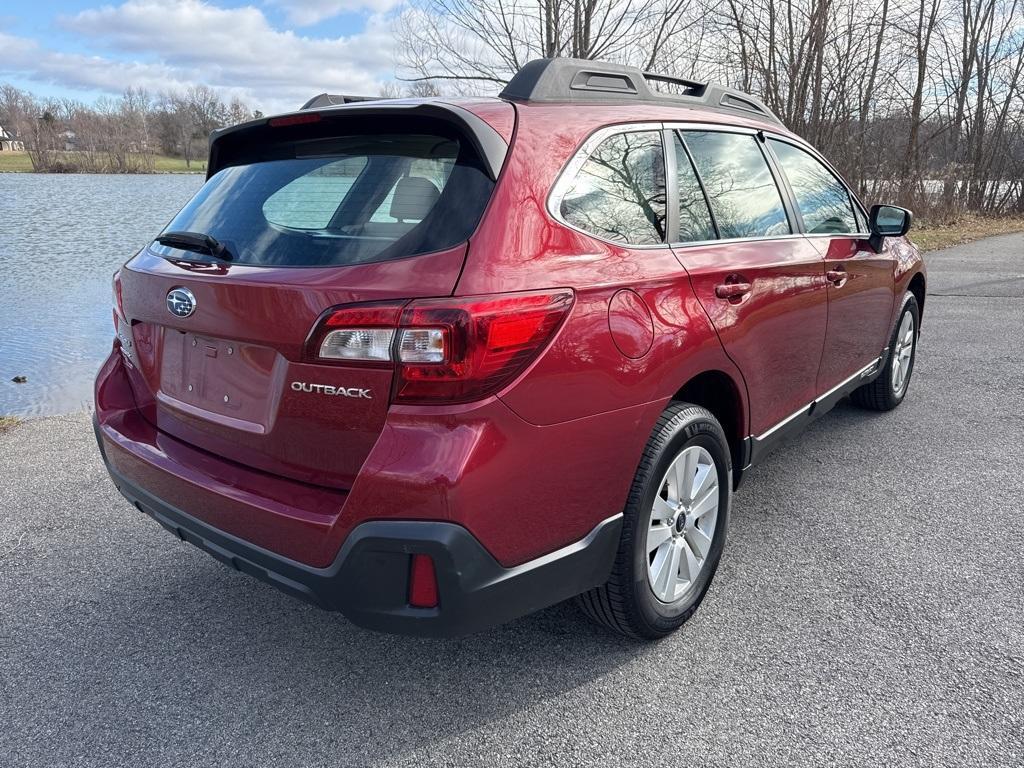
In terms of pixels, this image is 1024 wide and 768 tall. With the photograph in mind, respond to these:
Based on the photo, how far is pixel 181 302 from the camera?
224 cm

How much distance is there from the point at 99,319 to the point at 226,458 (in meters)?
9.70

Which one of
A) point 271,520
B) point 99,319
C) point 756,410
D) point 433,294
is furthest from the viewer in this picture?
point 99,319

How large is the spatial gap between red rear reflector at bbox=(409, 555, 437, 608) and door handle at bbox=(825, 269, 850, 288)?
8.08ft

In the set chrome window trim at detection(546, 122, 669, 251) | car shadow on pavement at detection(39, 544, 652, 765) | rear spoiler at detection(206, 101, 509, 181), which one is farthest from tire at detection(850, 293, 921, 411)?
rear spoiler at detection(206, 101, 509, 181)

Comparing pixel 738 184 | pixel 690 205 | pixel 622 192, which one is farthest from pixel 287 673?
pixel 738 184

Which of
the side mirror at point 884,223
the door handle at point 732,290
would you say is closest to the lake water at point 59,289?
the door handle at point 732,290

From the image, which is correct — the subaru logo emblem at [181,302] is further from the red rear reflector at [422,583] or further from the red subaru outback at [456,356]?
the red rear reflector at [422,583]

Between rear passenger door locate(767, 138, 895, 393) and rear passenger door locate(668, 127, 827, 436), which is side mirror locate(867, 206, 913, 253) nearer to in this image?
rear passenger door locate(767, 138, 895, 393)

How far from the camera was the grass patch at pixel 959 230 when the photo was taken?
17109 millimetres

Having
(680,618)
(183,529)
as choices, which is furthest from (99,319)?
(680,618)

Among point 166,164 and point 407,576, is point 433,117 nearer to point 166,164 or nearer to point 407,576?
point 407,576

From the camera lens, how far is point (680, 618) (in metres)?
2.57

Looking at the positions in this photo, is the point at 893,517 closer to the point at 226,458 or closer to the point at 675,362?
the point at 675,362

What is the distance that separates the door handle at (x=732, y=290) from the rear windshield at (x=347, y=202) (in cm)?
101
